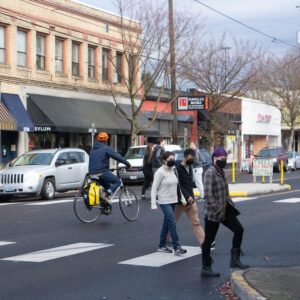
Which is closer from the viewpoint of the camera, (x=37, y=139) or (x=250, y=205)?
(x=250, y=205)

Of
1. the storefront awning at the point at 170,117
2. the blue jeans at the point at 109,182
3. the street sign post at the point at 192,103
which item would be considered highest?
the street sign post at the point at 192,103

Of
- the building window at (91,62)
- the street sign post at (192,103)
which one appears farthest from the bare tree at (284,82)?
the building window at (91,62)

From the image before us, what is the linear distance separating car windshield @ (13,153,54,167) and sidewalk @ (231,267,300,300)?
566 inches

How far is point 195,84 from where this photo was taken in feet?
155

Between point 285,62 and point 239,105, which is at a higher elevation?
point 285,62

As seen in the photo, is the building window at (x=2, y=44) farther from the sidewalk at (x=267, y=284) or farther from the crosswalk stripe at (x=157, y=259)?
the sidewalk at (x=267, y=284)

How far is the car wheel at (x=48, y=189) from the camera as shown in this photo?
21.4m

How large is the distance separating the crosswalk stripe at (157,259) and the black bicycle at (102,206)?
12.7 ft

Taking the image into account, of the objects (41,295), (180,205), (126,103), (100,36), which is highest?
(100,36)

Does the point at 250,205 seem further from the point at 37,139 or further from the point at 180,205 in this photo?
the point at 37,139

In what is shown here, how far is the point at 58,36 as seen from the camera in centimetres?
3381

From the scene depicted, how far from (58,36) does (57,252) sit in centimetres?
2432

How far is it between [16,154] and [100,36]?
9835mm

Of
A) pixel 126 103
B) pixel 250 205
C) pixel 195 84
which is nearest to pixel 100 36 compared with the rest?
pixel 126 103
